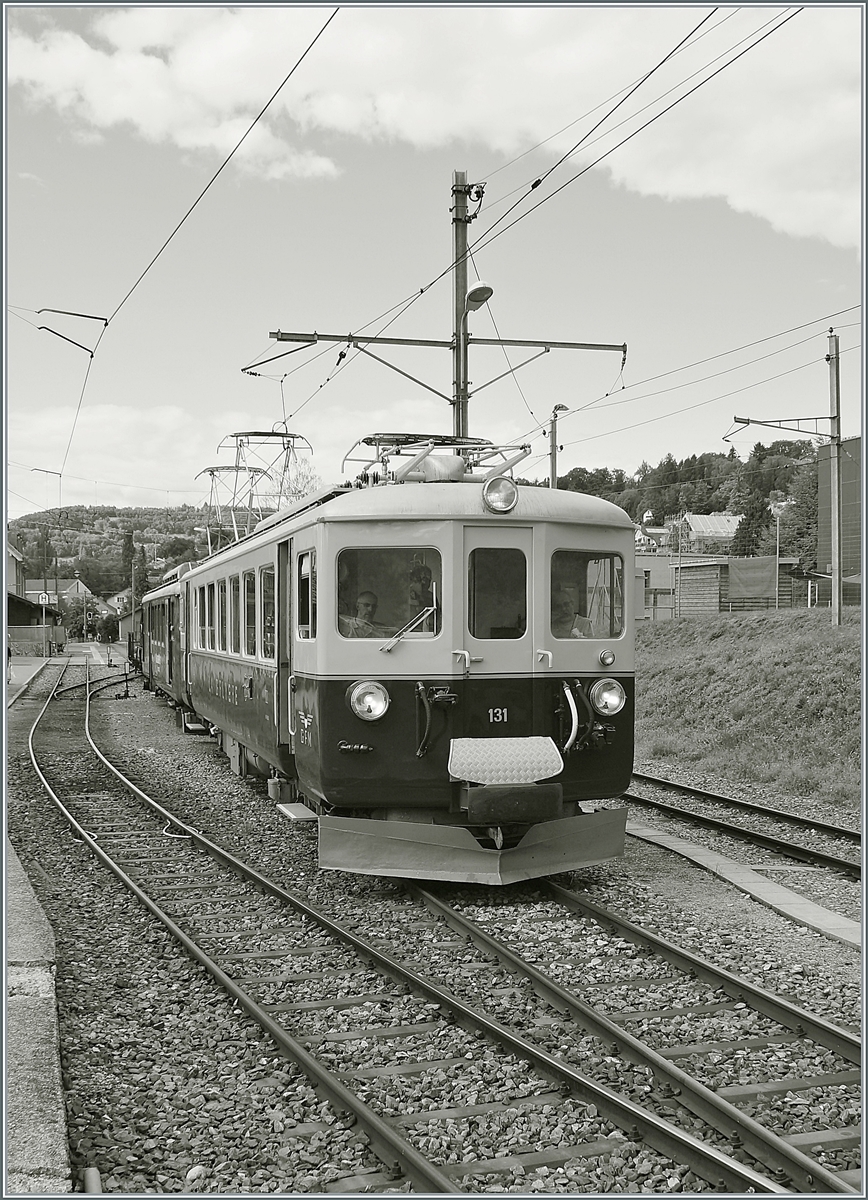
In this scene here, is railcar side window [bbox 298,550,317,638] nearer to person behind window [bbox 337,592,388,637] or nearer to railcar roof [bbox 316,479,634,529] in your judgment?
person behind window [bbox 337,592,388,637]

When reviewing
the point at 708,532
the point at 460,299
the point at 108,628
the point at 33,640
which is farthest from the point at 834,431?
the point at 108,628

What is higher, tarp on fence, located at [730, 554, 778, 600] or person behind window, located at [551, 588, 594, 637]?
tarp on fence, located at [730, 554, 778, 600]

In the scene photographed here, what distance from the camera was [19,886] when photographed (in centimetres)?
816

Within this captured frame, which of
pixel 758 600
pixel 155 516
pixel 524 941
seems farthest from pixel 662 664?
pixel 155 516

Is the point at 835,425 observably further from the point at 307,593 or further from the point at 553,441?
the point at 307,593

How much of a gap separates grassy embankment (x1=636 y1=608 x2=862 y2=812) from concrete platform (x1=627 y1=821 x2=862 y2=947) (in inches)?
130

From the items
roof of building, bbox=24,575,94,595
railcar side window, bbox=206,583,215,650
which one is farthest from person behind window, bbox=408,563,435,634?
roof of building, bbox=24,575,94,595

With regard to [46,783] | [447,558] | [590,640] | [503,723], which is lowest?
[46,783]

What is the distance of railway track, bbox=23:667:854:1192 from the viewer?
158 inches

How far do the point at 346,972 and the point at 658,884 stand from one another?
3180 millimetres

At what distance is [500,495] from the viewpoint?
7801 mm

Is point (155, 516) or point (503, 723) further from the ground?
point (155, 516)

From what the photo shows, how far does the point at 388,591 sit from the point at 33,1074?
13.5ft

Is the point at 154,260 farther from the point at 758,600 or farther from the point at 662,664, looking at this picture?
the point at 758,600
